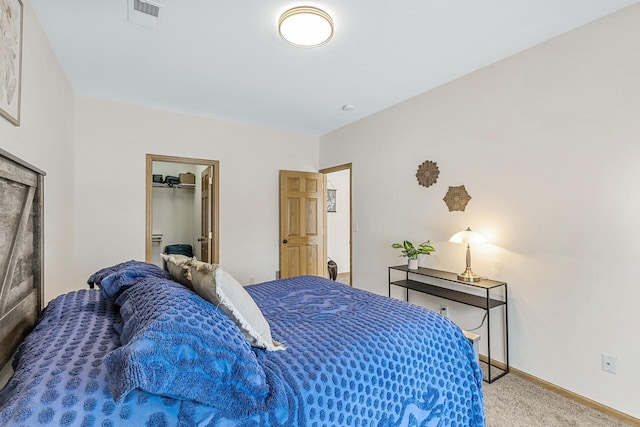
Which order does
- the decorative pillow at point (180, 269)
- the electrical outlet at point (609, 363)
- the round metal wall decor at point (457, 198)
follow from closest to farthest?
1. the decorative pillow at point (180, 269)
2. the electrical outlet at point (609, 363)
3. the round metal wall decor at point (457, 198)

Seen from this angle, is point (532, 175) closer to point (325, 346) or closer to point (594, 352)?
point (594, 352)

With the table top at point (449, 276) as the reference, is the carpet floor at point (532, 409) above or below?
below

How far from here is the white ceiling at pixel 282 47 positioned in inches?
75.9

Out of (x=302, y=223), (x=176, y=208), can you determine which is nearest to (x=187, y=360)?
(x=302, y=223)

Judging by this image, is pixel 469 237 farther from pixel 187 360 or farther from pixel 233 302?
pixel 187 360

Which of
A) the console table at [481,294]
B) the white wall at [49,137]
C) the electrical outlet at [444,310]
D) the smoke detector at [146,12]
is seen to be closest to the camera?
the white wall at [49,137]

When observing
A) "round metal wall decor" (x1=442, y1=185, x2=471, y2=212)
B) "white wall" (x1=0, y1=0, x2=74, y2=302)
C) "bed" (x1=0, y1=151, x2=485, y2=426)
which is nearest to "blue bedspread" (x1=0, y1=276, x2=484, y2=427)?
"bed" (x1=0, y1=151, x2=485, y2=426)

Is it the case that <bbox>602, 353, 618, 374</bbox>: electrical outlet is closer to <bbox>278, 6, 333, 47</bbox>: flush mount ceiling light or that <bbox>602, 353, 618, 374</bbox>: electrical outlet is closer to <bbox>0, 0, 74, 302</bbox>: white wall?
<bbox>278, 6, 333, 47</bbox>: flush mount ceiling light

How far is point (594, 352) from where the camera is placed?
2.07 metres

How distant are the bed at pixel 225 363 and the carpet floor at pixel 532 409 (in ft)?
2.40

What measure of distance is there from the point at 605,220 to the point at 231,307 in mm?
2450

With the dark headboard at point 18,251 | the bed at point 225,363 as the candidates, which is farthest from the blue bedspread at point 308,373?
the dark headboard at point 18,251

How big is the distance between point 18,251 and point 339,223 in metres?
5.38

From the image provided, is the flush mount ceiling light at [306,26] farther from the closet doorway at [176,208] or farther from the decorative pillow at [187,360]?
the closet doorway at [176,208]
